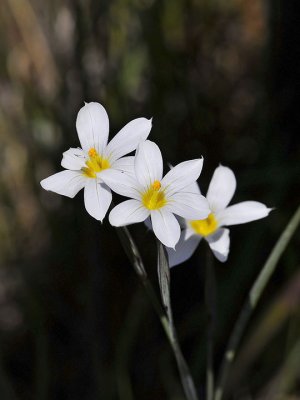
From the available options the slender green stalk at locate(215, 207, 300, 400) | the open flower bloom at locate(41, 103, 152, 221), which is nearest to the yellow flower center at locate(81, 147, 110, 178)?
the open flower bloom at locate(41, 103, 152, 221)

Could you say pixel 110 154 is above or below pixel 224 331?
above

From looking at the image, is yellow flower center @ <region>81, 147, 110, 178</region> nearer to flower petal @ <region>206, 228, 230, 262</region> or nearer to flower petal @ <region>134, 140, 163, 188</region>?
flower petal @ <region>134, 140, 163, 188</region>

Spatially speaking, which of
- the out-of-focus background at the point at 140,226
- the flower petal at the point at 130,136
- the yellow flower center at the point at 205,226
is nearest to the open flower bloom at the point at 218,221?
the yellow flower center at the point at 205,226

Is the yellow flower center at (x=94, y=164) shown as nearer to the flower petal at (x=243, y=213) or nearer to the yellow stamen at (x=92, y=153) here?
the yellow stamen at (x=92, y=153)

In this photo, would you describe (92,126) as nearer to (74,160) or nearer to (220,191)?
(74,160)

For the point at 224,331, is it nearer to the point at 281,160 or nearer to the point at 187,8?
the point at 281,160

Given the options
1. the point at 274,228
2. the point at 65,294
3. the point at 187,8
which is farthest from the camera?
the point at 187,8

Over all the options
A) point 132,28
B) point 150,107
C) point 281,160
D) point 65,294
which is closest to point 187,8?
point 132,28

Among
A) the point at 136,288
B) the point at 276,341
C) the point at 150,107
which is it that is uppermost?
the point at 150,107
